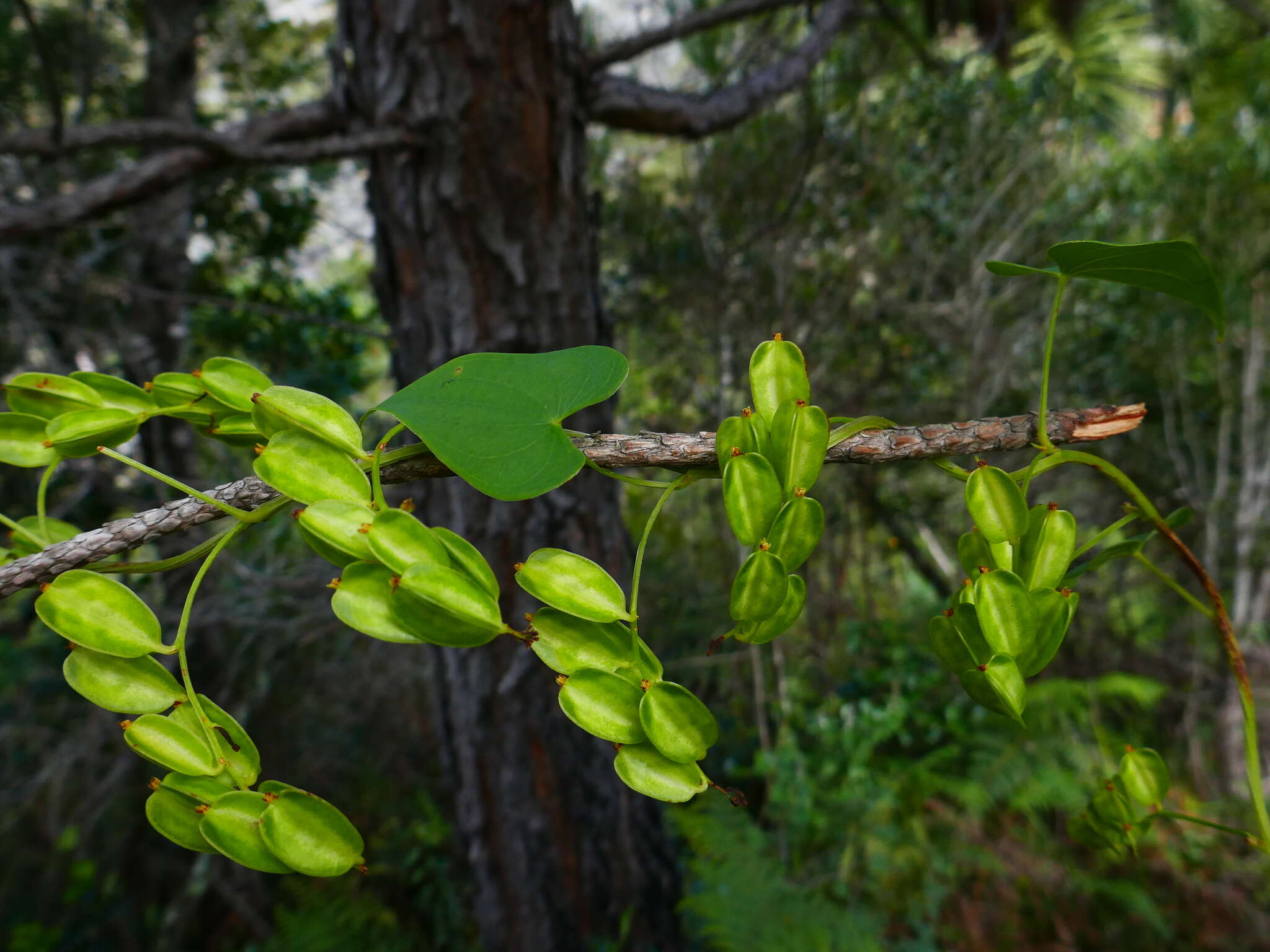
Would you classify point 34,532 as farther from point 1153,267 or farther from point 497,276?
point 497,276

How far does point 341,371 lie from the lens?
227 centimetres

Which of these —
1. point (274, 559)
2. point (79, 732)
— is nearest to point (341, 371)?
point (274, 559)

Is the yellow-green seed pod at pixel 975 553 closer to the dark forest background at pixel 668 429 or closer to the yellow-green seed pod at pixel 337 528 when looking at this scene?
the yellow-green seed pod at pixel 337 528

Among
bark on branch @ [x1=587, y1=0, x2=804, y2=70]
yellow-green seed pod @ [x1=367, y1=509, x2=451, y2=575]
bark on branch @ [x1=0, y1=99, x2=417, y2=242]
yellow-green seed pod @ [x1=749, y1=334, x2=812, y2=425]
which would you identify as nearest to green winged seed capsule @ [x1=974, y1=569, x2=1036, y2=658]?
yellow-green seed pod @ [x1=749, y1=334, x2=812, y2=425]

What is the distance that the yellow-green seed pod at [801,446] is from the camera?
0.97 ft

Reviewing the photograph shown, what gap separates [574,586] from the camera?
294mm

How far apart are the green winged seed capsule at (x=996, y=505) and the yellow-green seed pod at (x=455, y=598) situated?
0.21 metres

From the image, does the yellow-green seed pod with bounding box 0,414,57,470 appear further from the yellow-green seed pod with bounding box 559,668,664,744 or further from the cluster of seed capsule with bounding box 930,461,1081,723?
the cluster of seed capsule with bounding box 930,461,1081,723

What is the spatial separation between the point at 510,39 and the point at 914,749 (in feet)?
7.78

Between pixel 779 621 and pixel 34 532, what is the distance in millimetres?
380

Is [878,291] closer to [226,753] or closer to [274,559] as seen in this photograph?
[274,559]

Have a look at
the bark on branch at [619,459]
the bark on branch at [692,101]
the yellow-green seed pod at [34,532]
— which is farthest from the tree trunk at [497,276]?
the bark on branch at [619,459]

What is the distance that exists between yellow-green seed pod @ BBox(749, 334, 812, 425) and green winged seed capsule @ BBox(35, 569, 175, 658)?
26cm

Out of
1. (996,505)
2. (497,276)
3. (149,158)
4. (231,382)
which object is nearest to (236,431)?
(231,382)
